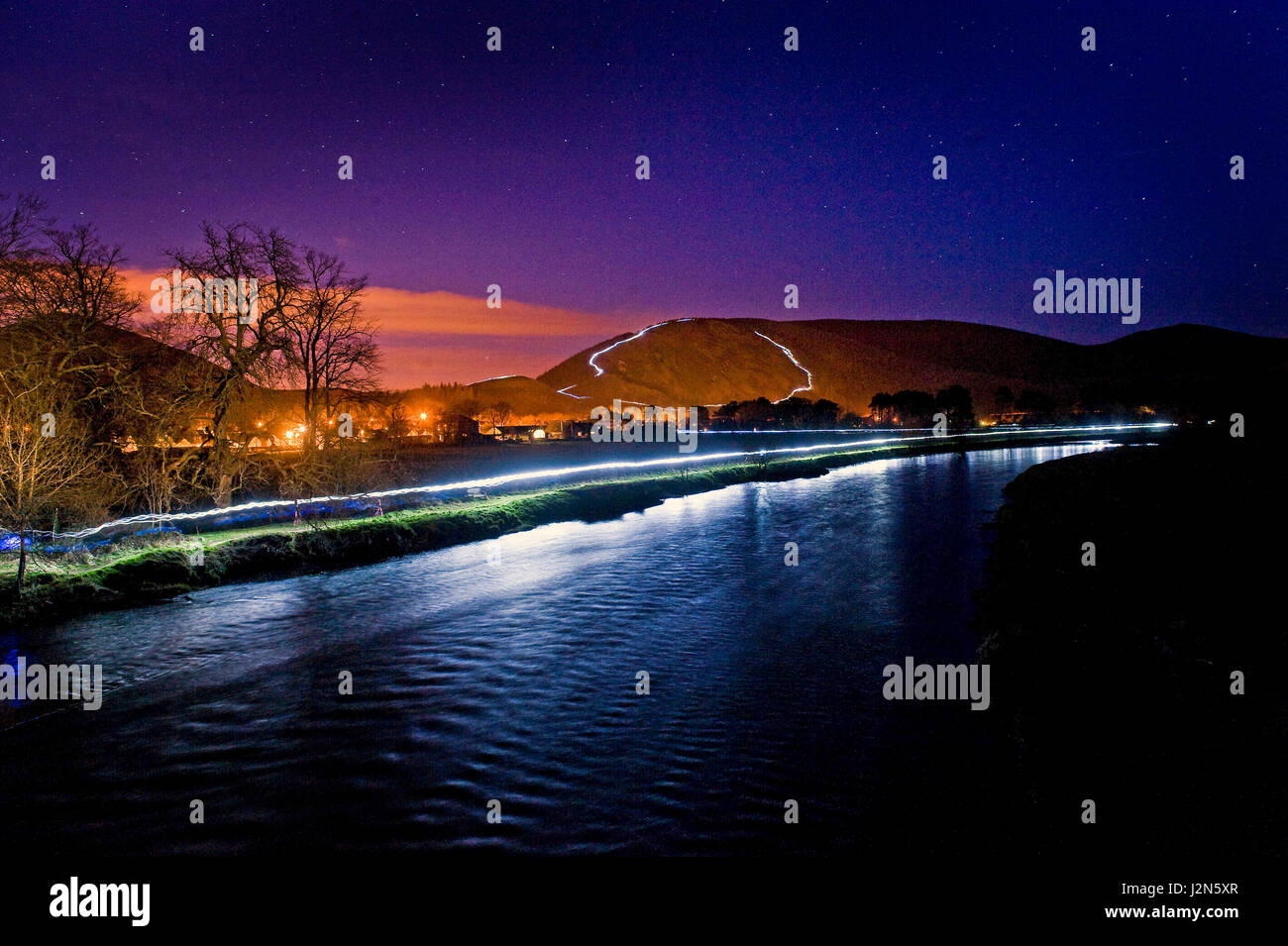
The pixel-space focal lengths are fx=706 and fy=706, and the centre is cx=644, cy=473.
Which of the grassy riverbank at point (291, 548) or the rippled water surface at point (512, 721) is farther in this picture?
the grassy riverbank at point (291, 548)

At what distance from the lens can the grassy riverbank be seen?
18.5 meters

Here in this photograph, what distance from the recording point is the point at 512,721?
10.9 m

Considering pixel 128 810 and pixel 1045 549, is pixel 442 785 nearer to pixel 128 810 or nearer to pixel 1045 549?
pixel 128 810

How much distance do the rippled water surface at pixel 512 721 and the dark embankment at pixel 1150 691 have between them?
3.05 ft

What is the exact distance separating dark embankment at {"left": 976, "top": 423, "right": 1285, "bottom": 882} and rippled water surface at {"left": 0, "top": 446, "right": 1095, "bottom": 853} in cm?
93

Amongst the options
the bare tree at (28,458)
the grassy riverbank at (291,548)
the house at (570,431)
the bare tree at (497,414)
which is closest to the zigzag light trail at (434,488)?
the bare tree at (28,458)

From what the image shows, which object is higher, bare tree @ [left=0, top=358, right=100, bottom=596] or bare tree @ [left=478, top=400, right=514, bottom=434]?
bare tree @ [left=478, top=400, right=514, bottom=434]

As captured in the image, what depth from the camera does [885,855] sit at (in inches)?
270

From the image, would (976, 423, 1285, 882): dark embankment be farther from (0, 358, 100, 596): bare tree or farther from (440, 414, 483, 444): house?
(440, 414, 483, 444): house

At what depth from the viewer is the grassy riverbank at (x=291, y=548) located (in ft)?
60.7

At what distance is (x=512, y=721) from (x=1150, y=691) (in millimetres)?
8433

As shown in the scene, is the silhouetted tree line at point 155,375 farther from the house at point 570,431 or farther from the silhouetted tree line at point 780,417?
the silhouetted tree line at point 780,417

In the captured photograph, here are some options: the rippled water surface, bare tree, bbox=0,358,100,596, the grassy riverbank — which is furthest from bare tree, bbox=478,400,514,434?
the rippled water surface

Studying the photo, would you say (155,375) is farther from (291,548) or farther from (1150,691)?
(1150,691)
